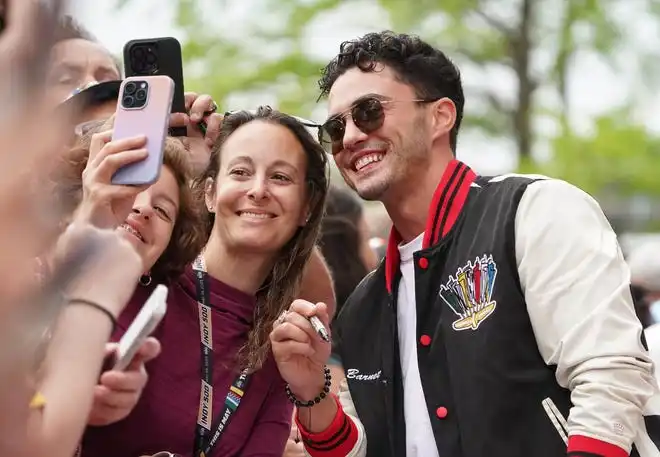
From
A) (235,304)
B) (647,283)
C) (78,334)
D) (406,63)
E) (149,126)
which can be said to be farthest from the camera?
(647,283)

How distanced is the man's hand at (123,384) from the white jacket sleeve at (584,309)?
1.18 m

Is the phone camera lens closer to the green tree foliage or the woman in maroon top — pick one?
the woman in maroon top

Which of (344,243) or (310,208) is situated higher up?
(344,243)

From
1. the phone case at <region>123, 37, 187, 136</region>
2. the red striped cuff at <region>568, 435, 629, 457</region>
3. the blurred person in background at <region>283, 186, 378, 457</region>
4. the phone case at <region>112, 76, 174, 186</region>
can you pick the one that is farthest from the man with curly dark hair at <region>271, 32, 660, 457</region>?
the blurred person in background at <region>283, 186, 378, 457</region>

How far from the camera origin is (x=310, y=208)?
3.17 meters

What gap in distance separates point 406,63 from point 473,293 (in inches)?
38.8

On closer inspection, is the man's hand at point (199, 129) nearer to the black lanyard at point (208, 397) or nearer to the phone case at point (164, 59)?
the phone case at point (164, 59)

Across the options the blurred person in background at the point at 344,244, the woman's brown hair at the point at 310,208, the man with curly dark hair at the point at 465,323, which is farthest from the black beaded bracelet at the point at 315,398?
the blurred person in background at the point at 344,244

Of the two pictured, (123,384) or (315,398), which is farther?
(315,398)

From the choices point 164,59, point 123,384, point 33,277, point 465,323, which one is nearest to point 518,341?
point 465,323

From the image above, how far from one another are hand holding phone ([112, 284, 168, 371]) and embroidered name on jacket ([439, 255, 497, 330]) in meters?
1.19

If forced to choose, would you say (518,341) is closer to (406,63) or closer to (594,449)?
(594,449)

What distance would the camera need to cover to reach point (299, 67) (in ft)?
41.4

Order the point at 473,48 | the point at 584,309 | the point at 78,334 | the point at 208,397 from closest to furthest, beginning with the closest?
the point at 78,334 < the point at 584,309 < the point at 208,397 < the point at 473,48
